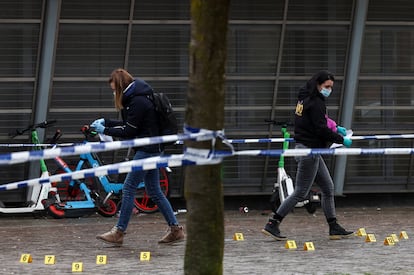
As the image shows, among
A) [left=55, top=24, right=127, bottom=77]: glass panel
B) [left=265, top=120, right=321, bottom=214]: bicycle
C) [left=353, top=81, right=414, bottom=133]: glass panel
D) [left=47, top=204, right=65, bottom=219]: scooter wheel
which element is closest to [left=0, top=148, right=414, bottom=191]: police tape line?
[left=265, top=120, right=321, bottom=214]: bicycle

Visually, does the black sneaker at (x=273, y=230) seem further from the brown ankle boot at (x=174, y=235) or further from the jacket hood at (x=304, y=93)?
the jacket hood at (x=304, y=93)

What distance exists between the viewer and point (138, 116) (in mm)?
10562

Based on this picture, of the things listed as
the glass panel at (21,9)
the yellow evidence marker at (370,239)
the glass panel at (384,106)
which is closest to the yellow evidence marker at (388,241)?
the yellow evidence marker at (370,239)

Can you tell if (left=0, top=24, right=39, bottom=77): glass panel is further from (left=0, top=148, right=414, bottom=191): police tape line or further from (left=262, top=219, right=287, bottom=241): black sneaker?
(left=0, top=148, right=414, bottom=191): police tape line

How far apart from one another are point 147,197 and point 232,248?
4.28 meters

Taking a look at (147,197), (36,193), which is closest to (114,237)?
(36,193)

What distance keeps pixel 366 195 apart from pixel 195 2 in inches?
391

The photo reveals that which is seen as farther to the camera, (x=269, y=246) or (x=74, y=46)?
(x=74, y=46)

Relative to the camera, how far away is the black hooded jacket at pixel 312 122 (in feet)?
36.0

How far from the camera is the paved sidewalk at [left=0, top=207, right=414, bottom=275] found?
906 centimetres

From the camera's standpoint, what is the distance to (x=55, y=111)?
14781 mm

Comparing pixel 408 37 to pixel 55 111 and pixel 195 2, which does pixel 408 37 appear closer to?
pixel 55 111

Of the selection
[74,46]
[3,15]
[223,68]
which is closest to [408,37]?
[74,46]

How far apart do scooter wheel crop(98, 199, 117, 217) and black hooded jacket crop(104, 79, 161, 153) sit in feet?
11.9
